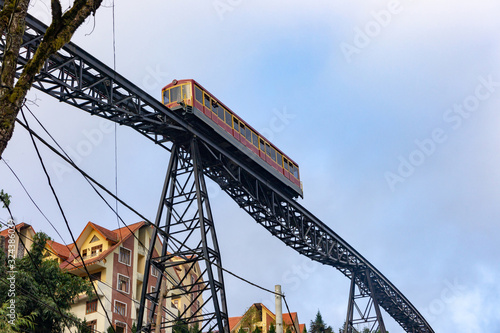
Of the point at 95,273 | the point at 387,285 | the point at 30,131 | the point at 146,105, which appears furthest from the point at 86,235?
the point at 30,131

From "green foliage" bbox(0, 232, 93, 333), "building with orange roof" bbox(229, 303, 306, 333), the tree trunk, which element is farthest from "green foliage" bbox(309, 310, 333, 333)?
the tree trunk

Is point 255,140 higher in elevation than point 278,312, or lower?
higher

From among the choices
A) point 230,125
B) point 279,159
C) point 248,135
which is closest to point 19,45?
point 230,125

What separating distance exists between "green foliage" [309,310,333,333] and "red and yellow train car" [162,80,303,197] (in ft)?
102

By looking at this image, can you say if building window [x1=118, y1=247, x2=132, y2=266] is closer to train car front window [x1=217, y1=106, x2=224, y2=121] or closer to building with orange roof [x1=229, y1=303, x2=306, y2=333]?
building with orange roof [x1=229, y1=303, x2=306, y2=333]

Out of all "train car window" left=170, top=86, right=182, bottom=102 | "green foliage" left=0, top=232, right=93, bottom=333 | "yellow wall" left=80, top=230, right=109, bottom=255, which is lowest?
"green foliage" left=0, top=232, right=93, bottom=333

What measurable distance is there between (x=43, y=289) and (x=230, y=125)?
13195 millimetres

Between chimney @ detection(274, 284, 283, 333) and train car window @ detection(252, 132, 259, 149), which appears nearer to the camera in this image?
chimney @ detection(274, 284, 283, 333)

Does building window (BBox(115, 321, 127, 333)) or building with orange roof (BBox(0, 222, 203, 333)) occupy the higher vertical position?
building with orange roof (BBox(0, 222, 203, 333))

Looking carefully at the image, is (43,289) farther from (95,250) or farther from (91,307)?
(95,250)

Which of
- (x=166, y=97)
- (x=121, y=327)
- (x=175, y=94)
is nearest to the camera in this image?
(x=175, y=94)

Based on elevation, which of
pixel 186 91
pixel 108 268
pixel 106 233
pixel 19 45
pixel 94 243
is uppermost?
pixel 106 233

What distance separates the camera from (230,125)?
23.1 m

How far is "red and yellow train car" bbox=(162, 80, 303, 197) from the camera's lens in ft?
69.3
